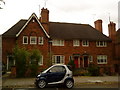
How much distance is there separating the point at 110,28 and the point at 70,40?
993cm

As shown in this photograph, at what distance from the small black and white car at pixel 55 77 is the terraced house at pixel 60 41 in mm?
11854

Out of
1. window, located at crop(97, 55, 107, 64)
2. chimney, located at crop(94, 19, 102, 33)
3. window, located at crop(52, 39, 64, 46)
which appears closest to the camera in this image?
window, located at crop(52, 39, 64, 46)

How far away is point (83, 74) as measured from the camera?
25.3m

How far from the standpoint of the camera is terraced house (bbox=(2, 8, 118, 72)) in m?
29.2

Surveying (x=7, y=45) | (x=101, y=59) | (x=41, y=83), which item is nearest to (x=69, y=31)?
(x=101, y=59)

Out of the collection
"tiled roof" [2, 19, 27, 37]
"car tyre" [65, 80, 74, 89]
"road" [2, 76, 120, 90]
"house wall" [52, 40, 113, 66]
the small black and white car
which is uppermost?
"tiled roof" [2, 19, 27, 37]

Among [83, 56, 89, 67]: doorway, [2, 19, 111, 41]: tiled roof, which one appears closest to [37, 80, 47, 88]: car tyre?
[2, 19, 111, 41]: tiled roof

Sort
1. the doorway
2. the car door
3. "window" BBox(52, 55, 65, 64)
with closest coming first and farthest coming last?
the car door → "window" BBox(52, 55, 65, 64) → the doorway

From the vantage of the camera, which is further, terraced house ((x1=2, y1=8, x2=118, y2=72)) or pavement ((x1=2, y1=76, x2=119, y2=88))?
terraced house ((x1=2, y1=8, x2=118, y2=72))

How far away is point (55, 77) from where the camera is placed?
1497cm

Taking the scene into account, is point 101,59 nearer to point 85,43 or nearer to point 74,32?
point 85,43

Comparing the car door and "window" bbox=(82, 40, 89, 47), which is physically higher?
"window" bbox=(82, 40, 89, 47)

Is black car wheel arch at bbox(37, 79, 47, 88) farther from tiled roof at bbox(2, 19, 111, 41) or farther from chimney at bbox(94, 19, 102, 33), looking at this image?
chimney at bbox(94, 19, 102, 33)

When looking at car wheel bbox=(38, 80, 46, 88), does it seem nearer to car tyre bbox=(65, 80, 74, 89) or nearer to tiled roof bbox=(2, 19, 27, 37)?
car tyre bbox=(65, 80, 74, 89)
